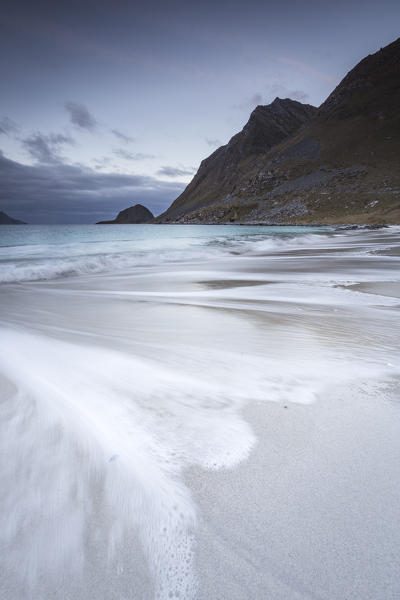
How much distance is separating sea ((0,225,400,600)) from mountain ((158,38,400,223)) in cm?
4945

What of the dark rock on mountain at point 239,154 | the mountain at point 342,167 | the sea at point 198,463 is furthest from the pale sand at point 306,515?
the dark rock on mountain at point 239,154

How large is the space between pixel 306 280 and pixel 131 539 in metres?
5.98

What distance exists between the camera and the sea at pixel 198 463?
0.87 meters

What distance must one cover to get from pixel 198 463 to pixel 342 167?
94906 millimetres

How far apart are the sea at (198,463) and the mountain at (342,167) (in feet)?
162

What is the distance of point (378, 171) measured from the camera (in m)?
72.9

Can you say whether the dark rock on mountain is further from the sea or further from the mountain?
the sea

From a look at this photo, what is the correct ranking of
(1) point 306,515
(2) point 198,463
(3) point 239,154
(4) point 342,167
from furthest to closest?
(3) point 239,154 < (4) point 342,167 < (2) point 198,463 < (1) point 306,515

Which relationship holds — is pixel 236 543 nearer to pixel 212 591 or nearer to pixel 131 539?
pixel 212 591

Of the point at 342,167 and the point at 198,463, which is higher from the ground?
the point at 342,167

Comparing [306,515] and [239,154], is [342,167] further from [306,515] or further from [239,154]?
[239,154]

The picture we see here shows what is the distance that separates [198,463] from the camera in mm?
1278

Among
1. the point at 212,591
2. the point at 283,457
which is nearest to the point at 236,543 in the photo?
the point at 212,591

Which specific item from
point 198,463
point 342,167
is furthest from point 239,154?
point 198,463
